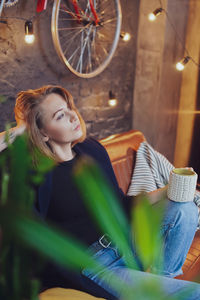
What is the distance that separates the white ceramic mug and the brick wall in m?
0.94

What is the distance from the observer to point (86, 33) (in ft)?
8.39

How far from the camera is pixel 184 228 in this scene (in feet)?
5.20

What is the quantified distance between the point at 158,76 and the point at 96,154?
154cm

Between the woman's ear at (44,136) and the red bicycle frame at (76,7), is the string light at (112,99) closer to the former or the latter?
the red bicycle frame at (76,7)

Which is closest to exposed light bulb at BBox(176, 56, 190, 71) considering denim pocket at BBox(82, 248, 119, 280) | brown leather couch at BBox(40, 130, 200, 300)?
brown leather couch at BBox(40, 130, 200, 300)

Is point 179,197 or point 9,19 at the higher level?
point 9,19

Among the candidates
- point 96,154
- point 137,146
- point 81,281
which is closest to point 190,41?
point 137,146

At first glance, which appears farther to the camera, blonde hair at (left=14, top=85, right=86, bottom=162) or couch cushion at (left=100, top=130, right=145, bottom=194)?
couch cushion at (left=100, top=130, right=145, bottom=194)

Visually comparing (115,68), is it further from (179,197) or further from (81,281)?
(81,281)

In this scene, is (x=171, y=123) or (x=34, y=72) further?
(x=171, y=123)

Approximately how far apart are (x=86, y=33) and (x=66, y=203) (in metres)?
1.54

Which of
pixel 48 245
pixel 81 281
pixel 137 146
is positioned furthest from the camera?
pixel 137 146

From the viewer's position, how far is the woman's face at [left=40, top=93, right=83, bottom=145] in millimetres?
1665

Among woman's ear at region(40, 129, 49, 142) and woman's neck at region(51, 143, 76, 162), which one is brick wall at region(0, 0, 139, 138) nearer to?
woman's ear at region(40, 129, 49, 142)
